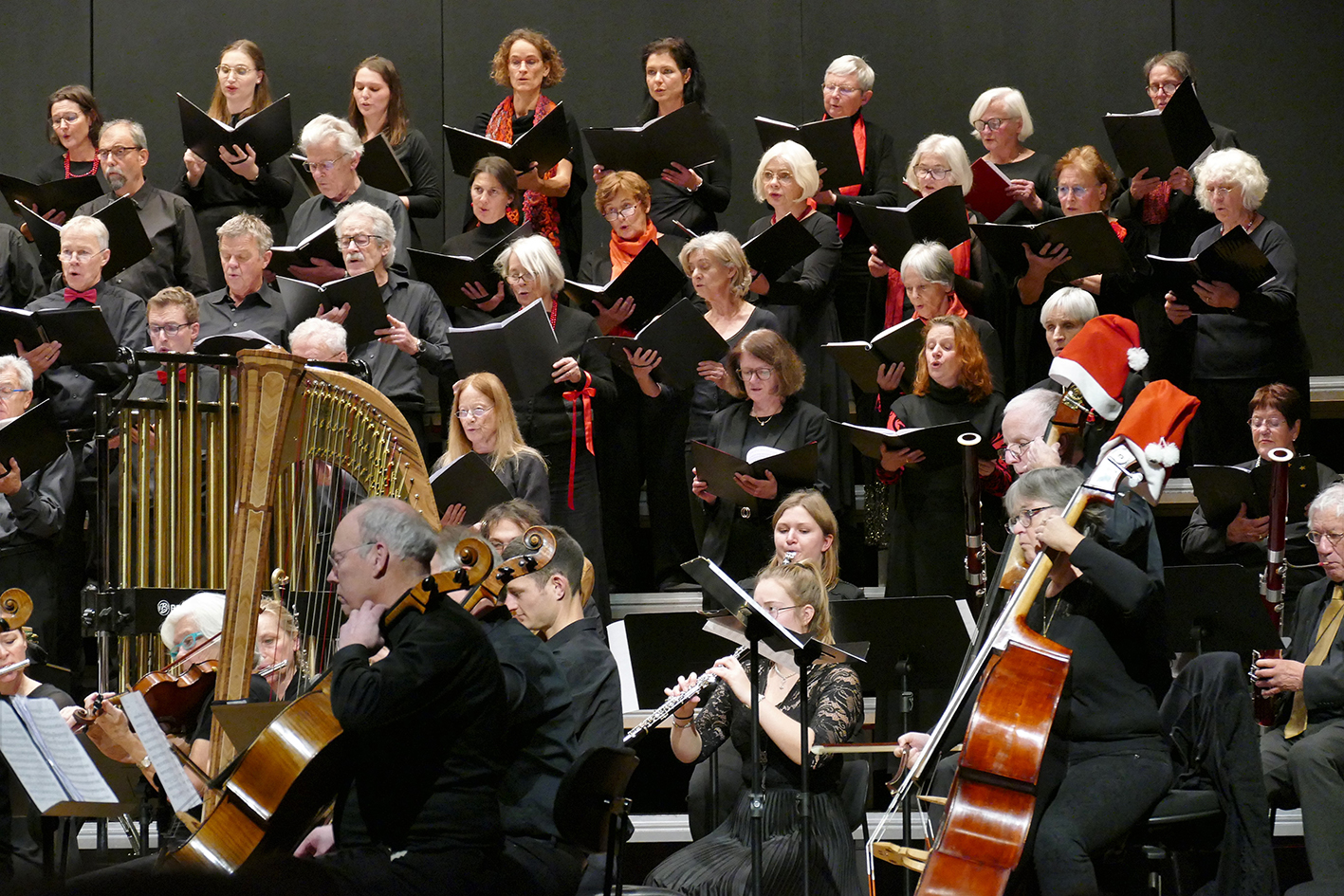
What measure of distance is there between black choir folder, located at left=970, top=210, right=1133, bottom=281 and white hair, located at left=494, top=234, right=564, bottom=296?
154 centimetres

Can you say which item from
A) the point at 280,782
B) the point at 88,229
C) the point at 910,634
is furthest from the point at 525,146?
the point at 280,782

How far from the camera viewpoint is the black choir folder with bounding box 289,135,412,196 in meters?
6.66

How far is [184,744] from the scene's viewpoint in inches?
130

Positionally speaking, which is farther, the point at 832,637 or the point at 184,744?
the point at 832,637

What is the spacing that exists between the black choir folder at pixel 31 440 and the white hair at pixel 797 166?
2.72m

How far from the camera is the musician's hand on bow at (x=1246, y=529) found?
16.7ft

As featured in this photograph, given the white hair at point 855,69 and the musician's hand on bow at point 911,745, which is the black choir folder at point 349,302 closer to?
the white hair at point 855,69

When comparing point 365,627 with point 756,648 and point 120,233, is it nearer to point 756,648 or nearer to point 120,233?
point 756,648

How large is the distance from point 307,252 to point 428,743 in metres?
3.45

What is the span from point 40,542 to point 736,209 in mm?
4509

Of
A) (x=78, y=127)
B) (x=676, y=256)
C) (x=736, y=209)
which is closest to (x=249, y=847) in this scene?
(x=676, y=256)

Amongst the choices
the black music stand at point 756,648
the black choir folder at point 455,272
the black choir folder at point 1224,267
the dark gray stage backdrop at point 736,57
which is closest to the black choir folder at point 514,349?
the black choir folder at point 455,272

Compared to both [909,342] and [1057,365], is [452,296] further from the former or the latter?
[1057,365]

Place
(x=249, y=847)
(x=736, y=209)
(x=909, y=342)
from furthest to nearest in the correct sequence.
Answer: (x=736, y=209), (x=909, y=342), (x=249, y=847)
